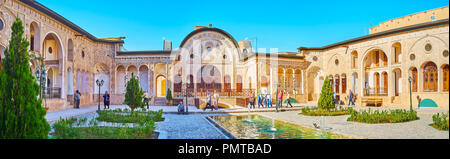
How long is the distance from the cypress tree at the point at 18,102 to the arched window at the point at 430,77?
2033cm

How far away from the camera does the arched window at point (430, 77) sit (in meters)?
16.0

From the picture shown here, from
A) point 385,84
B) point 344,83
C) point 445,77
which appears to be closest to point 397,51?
point 385,84

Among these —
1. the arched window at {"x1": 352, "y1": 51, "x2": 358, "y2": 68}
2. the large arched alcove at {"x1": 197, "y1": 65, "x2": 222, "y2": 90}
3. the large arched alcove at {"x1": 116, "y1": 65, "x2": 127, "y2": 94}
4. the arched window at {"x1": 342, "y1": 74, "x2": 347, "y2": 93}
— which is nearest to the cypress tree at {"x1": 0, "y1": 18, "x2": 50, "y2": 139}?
the large arched alcove at {"x1": 116, "y1": 65, "x2": 127, "y2": 94}

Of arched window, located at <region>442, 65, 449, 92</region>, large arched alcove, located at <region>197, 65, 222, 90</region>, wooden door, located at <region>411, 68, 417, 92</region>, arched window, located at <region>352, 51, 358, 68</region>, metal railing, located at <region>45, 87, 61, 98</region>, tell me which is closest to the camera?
arched window, located at <region>442, 65, 449, 92</region>

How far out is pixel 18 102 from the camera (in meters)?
4.17

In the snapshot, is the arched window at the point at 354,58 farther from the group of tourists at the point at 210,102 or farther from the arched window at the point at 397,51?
the group of tourists at the point at 210,102

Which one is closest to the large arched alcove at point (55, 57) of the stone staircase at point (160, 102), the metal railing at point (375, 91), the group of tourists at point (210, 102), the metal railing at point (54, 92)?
the metal railing at point (54, 92)

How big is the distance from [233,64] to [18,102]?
22005 millimetres

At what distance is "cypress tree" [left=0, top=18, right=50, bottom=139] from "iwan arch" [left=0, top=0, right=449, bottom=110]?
10544 mm

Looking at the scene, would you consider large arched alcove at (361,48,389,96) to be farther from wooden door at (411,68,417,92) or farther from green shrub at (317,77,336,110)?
green shrub at (317,77,336,110)

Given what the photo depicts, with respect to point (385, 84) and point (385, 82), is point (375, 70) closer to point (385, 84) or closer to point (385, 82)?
point (385, 82)

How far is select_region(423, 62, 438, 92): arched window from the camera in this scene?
1595 cm
